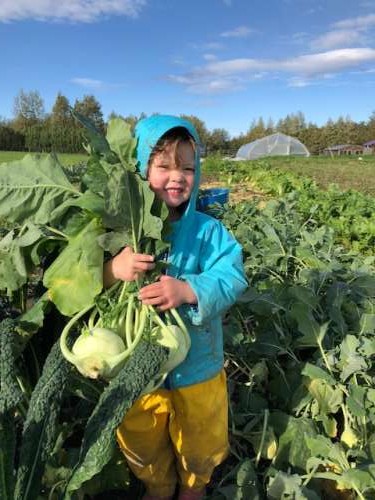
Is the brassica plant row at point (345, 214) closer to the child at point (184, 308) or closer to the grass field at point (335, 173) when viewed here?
the grass field at point (335, 173)

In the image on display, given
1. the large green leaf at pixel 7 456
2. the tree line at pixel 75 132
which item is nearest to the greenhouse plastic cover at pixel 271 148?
the tree line at pixel 75 132

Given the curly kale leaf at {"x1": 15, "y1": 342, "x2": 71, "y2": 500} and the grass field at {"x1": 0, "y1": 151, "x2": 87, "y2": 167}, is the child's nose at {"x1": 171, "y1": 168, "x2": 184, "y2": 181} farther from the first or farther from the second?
the curly kale leaf at {"x1": 15, "y1": 342, "x2": 71, "y2": 500}

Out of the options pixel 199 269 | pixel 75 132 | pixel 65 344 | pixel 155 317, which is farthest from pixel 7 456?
pixel 75 132

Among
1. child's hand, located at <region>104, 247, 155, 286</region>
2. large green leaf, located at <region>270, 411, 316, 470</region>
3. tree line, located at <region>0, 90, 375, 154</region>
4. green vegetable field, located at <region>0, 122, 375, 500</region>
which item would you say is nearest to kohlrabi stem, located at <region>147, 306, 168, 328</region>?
green vegetable field, located at <region>0, 122, 375, 500</region>

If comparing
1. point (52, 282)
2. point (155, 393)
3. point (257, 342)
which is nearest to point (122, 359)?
point (52, 282)

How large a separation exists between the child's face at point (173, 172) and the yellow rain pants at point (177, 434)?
0.84 metres

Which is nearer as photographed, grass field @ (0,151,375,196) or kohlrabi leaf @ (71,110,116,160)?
kohlrabi leaf @ (71,110,116,160)

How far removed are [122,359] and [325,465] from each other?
1.46 meters

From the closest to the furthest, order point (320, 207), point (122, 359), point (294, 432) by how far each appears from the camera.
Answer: point (122, 359) < point (294, 432) < point (320, 207)

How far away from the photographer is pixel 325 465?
8.29ft

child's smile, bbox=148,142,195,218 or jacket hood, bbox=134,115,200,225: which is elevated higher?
jacket hood, bbox=134,115,200,225

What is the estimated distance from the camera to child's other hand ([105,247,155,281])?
1.75 meters

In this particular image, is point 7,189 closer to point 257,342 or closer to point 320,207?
point 257,342

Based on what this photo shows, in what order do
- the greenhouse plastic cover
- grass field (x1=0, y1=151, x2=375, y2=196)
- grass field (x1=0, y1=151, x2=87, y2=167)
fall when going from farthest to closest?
the greenhouse plastic cover < grass field (x1=0, y1=151, x2=375, y2=196) < grass field (x1=0, y1=151, x2=87, y2=167)
